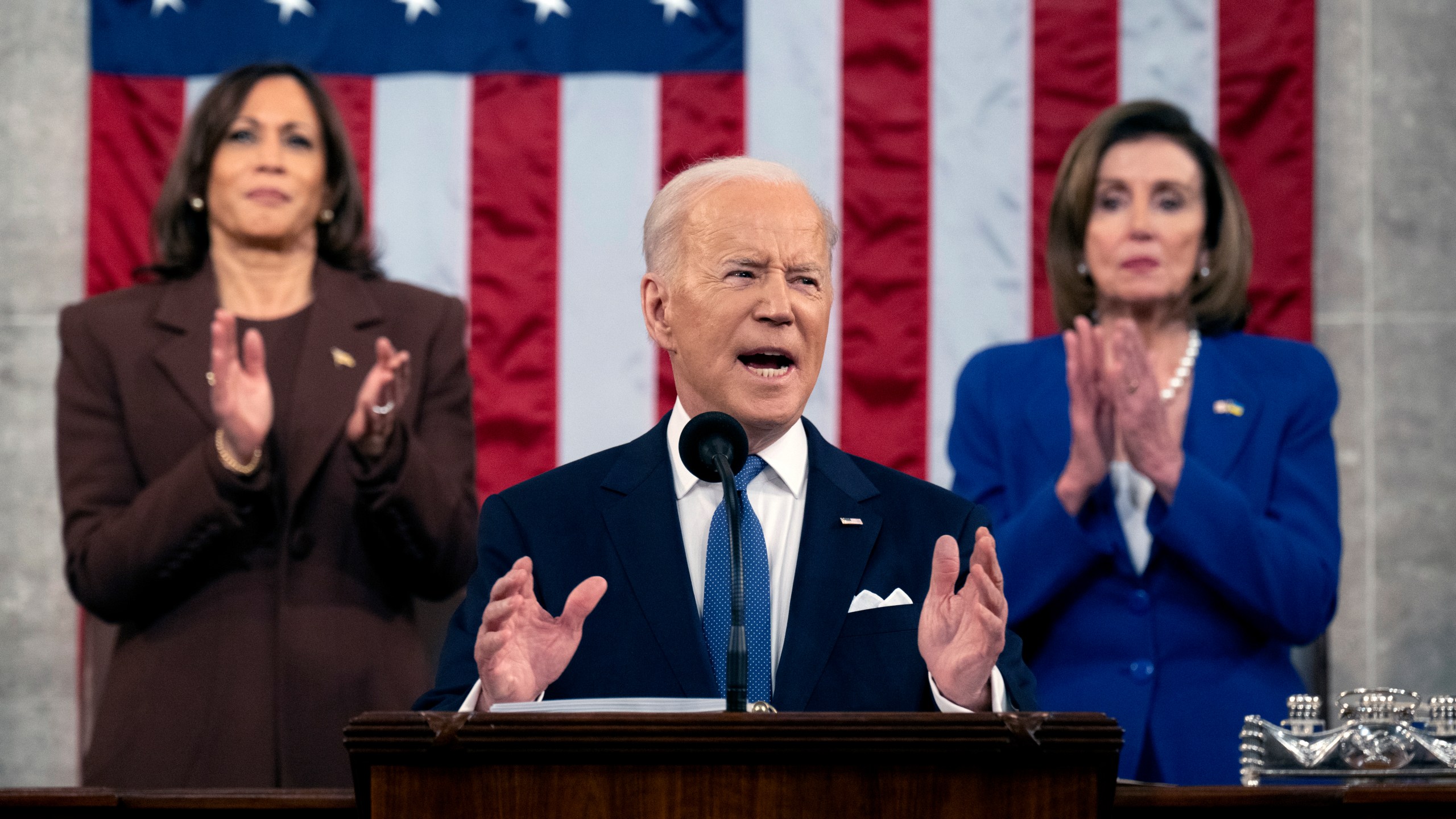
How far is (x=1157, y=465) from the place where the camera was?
297cm

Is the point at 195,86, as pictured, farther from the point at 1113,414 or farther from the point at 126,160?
the point at 1113,414

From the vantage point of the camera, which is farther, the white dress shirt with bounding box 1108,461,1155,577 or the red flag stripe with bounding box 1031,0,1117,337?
the red flag stripe with bounding box 1031,0,1117,337

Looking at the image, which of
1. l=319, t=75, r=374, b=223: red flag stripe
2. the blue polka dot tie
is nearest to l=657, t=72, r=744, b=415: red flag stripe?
l=319, t=75, r=374, b=223: red flag stripe

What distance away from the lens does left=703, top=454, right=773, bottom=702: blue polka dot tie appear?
6.97 feet

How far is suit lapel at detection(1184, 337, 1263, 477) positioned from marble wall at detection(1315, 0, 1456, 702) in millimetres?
923

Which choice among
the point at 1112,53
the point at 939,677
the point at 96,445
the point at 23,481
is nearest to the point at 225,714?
the point at 96,445

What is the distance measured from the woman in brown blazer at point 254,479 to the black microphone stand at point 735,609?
4.17 ft

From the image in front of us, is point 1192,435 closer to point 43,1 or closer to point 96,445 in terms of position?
point 96,445

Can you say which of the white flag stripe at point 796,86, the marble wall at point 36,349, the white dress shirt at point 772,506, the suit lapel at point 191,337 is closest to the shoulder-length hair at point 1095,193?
the white flag stripe at point 796,86

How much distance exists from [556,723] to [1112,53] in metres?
2.95

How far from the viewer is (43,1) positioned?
4.16m

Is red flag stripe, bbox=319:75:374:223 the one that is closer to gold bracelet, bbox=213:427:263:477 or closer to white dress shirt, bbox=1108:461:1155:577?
gold bracelet, bbox=213:427:263:477

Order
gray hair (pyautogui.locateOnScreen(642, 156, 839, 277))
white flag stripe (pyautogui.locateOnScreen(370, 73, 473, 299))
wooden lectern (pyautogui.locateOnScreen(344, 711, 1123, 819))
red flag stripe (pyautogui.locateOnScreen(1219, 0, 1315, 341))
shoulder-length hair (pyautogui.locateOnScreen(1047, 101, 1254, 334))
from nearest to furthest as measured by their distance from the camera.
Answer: wooden lectern (pyautogui.locateOnScreen(344, 711, 1123, 819)), gray hair (pyautogui.locateOnScreen(642, 156, 839, 277)), shoulder-length hair (pyautogui.locateOnScreen(1047, 101, 1254, 334)), red flag stripe (pyautogui.locateOnScreen(1219, 0, 1315, 341)), white flag stripe (pyautogui.locateOnScreen(370, 73, 473, 299))

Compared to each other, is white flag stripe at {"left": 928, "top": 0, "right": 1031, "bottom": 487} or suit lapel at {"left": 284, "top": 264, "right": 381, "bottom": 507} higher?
white flag stripe at {"left": 928, "top": 0, "right": 1031, "bottom": 487}
